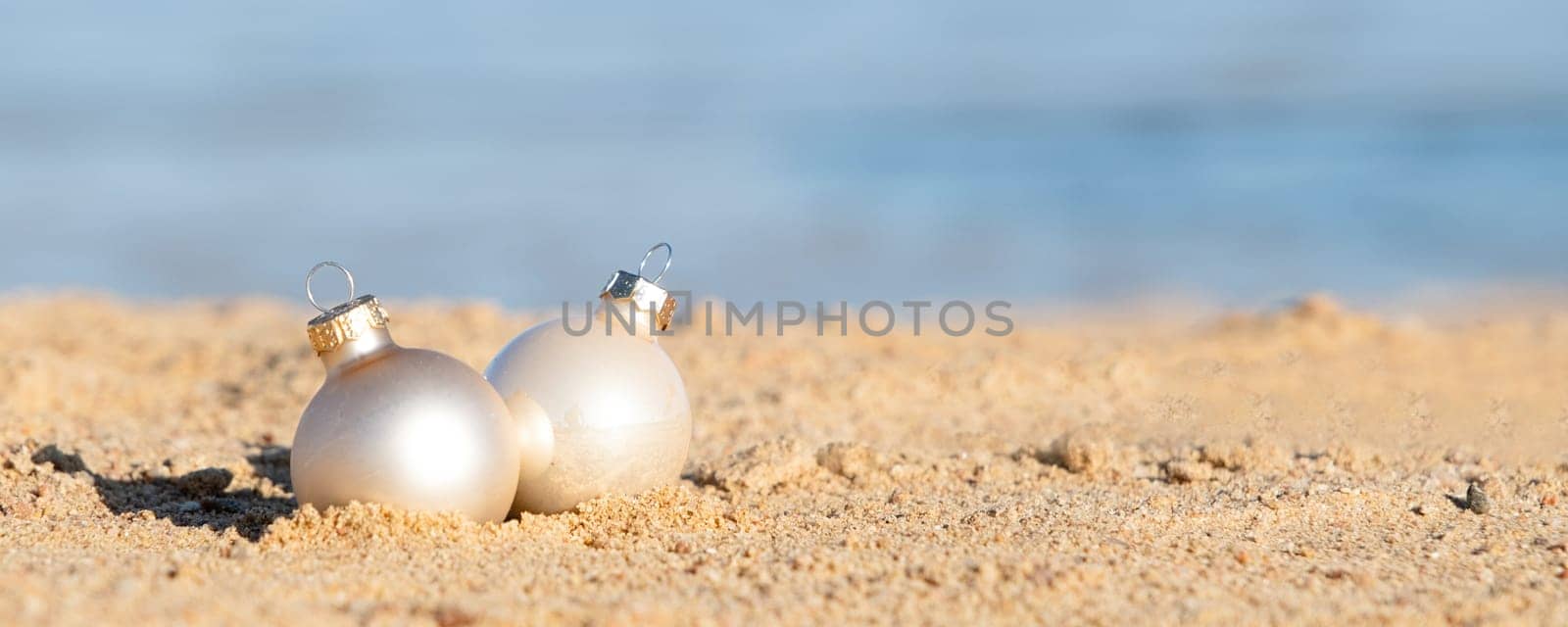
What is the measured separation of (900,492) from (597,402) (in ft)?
5.09

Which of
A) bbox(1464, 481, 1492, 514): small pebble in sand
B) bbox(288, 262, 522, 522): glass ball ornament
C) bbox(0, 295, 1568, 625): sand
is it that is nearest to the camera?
bbox(0, 295, 1568, 625): sand

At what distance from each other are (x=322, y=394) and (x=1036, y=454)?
10.7 feet

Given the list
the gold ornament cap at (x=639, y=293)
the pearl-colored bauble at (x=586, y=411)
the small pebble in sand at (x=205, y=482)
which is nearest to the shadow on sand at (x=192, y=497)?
the small pebble in sand at (x=205, y=482)

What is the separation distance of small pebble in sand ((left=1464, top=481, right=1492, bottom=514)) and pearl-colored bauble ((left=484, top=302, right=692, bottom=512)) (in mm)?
Answer: 2978

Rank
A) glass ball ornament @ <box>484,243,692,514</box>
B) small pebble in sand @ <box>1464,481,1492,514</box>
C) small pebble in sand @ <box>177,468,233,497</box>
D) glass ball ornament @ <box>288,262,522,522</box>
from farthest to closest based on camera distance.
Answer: small pebble in sand @ <box>177,468,233,497</box> < small pebble in sand @ <box>1464,481,1492,514</box> < glass ball ornament @ <box>484,243,692,514</box> < glass ball ornament @ <box>288,262,522,522</box>

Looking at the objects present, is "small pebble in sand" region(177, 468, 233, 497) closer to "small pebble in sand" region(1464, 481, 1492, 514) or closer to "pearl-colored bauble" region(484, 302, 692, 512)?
"pearl-colored bauble" region(484, 302, 692, 512)

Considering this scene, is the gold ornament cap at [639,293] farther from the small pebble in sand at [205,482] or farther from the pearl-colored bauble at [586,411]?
the small pebble in sand at [205,482]

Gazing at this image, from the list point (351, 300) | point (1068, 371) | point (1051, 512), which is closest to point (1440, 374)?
point (1068, 371)

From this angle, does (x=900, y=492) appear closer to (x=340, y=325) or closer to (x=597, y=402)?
(x=597, y=402)

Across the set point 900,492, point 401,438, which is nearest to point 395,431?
point 401,438

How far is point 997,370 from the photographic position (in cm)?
838

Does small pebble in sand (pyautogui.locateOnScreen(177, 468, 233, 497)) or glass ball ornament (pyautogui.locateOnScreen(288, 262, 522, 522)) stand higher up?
glass ball ornament (pyautogui.locateOnScreen(288, 262, 522, 522))

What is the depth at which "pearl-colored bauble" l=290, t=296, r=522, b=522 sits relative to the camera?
421cm

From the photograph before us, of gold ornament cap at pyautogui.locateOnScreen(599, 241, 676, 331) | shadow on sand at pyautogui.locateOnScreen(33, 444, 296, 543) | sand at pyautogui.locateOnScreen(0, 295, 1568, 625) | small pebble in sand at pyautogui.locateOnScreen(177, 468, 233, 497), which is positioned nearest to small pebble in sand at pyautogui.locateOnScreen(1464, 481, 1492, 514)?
sand at pyautogui.locateOnScreen(0, 295, 1568, 625)
